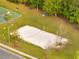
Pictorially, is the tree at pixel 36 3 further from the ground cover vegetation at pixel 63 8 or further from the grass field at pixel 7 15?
the grass field at pixel 7 15

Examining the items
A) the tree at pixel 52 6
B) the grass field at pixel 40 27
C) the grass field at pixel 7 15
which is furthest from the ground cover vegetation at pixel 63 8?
the grass field at pixel 7 15

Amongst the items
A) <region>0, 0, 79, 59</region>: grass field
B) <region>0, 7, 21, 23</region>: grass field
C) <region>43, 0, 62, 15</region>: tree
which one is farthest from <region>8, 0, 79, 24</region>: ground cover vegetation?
<region>0, 7, 21, 23</region>: grass field

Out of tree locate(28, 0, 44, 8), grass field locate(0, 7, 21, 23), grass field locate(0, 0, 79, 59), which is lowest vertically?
grass field locate(0, 0, 79, 59)

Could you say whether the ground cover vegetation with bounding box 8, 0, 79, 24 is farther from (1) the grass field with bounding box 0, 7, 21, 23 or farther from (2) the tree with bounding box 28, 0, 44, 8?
(1) the grass field with bounding box 0, 7, 21, 23

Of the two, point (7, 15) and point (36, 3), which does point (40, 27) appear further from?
point (7, 15)

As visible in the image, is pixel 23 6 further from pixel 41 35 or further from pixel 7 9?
pixel 41 35

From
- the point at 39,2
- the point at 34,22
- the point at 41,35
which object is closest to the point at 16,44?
the point at 41,35
